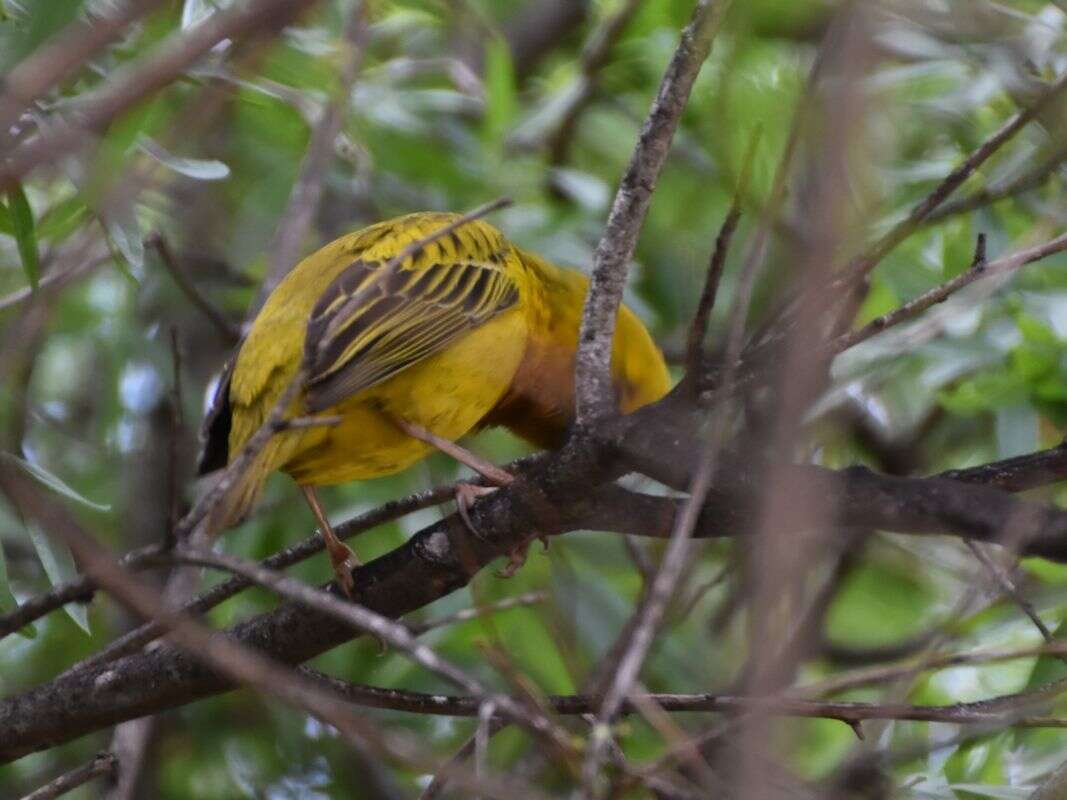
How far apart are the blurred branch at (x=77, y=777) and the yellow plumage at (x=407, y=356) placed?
63 cm

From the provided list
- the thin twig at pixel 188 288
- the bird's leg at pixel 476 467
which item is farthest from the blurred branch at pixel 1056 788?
the thin twig at pixel 188 288

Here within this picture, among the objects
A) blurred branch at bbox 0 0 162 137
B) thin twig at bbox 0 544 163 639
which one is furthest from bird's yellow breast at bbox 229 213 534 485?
blurred branch at bbox 0 0 162 137

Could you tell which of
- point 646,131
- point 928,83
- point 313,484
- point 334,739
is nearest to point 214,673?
point 313,484

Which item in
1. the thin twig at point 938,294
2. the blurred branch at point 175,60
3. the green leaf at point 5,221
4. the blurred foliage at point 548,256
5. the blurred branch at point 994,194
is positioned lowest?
the blurred foliage at point 548,256

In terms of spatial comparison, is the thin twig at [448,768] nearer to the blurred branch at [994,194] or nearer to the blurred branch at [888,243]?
the blurred branch at [888,243]

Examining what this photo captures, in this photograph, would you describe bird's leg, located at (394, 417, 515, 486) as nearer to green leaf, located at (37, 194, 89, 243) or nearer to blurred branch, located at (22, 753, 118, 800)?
green leaf, located at (37, 194, 89, 243)

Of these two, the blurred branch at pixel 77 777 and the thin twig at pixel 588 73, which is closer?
the blurred branch at pixel 77 777

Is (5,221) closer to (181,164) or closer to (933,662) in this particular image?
(181,164)

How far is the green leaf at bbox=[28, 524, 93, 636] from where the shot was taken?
363 cm

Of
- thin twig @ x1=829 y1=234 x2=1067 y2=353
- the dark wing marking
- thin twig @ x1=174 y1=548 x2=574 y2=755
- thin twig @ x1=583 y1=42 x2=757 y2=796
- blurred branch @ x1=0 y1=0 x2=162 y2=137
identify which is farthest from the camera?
the dark wing marking

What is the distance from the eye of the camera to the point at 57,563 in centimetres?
380

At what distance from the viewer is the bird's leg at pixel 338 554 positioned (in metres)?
3.75

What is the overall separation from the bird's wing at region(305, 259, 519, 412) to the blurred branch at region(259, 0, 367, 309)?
202 millimetres

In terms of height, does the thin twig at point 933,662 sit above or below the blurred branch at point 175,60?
below
